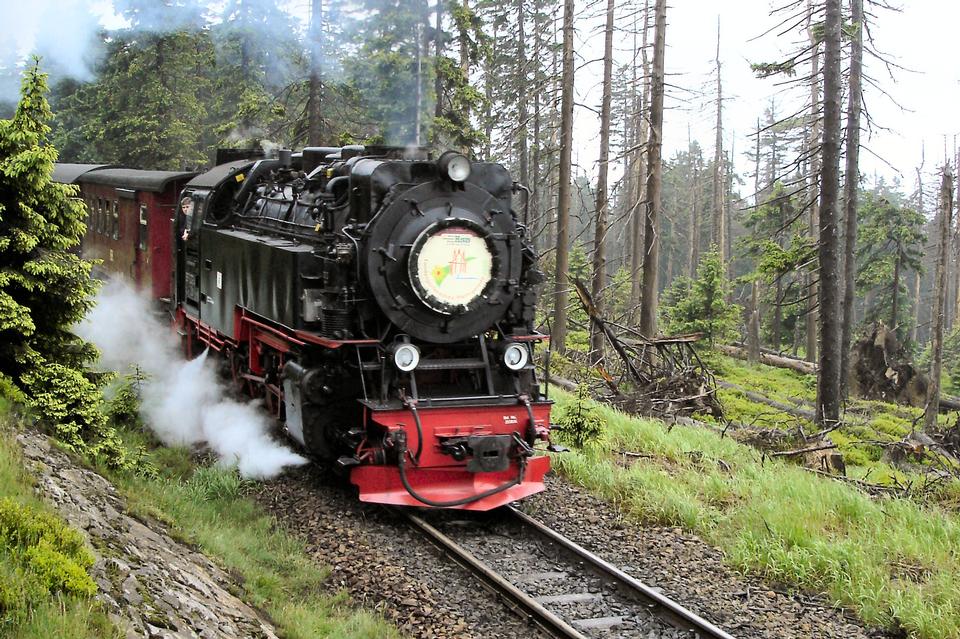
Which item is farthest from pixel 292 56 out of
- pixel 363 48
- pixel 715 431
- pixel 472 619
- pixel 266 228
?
pixel 472 619

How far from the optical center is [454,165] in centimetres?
795

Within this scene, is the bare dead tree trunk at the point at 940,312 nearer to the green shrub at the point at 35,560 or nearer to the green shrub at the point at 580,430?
the green shrub at the point at 580,430

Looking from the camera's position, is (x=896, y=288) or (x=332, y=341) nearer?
(x=332, y=341)

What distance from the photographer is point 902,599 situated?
607 centimetres

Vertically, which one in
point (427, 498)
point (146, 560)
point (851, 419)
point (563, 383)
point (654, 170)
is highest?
point (654, 170)

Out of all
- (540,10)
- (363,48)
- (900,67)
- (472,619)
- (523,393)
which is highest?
(540,10)

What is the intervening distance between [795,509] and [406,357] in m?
3.70

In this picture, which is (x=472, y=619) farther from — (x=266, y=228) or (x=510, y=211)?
(x=266, y=228)

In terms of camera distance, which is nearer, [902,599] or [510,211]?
[902,599]

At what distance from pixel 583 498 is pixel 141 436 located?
5.24 metres

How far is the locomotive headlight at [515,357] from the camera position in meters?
8.35

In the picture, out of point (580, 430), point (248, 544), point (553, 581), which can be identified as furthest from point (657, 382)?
point (248, 544)

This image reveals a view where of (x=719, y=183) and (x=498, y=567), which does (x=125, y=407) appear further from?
(x=719, y=183)

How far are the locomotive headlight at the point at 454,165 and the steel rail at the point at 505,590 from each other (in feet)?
10.2
